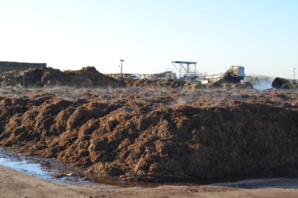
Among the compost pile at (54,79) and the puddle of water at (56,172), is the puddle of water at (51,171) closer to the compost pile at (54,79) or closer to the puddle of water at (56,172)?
the puddle of water at (56,172)

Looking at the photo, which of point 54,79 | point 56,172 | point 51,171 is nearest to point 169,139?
point 56,172

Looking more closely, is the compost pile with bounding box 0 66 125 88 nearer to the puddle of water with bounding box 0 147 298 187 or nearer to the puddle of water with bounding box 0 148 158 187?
the puddle of water with bounding box 0 148 158 187

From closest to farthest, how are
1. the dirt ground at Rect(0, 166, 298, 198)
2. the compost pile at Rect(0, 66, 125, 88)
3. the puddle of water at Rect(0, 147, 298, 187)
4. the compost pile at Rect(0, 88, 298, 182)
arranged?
1. the dirt ground at Rect(0, 166, 298, 198)
2. the puddle of water at Rect(0, 147, 298, 187)
3. the compost pile at Rect(0, 88, 298, 182)
4. the compost pile at Rect(0, 66, 125, 88)

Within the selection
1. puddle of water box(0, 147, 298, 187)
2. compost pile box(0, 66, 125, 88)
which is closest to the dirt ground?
puddle of water box(0, 147, 298, 187)

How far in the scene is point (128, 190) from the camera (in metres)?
7.82

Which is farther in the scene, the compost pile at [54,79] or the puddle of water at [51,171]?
the compost pile at [54,79]

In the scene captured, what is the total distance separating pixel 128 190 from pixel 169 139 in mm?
2328

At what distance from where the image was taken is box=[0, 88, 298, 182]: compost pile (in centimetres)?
909

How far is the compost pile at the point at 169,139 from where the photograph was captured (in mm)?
9086

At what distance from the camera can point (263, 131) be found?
10.4m

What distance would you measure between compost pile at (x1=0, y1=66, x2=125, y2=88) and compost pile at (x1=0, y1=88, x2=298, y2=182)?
14.9m

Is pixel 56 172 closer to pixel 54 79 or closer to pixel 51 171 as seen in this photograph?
pixel 51 171

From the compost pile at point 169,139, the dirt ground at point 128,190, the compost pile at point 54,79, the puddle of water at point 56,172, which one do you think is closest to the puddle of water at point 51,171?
the puddle of water at point 56,172

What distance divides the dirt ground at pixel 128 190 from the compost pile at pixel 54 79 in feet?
63.0
